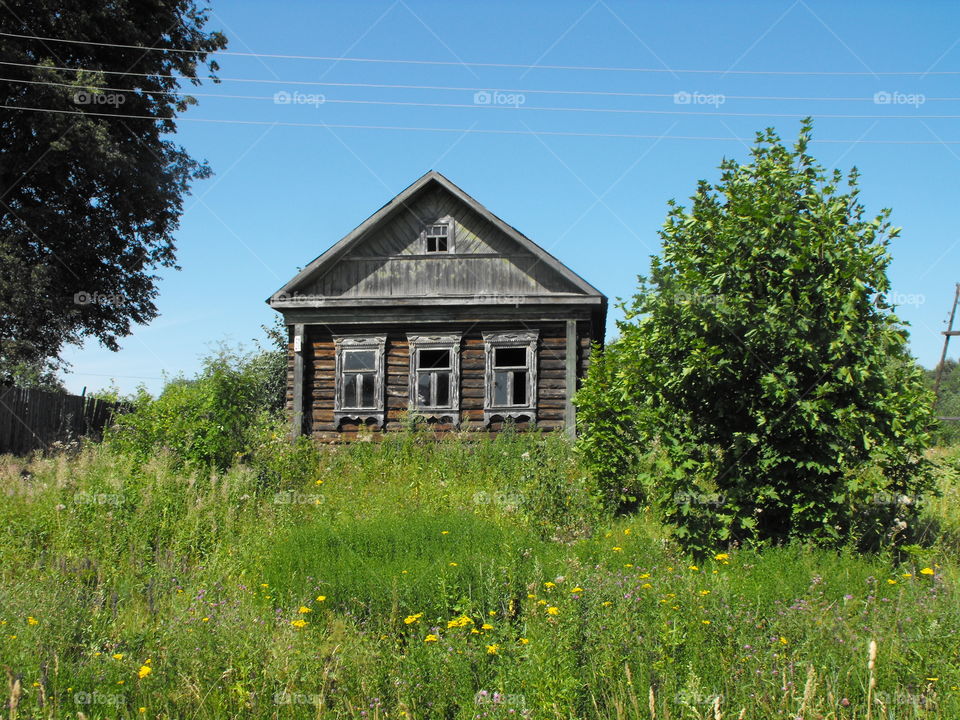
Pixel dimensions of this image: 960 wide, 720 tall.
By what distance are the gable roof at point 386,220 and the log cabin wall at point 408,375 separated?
0.99 m

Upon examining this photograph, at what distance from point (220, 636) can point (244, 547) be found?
262 centimetres

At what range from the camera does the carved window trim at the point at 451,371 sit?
16.5 m

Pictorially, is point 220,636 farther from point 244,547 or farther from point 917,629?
point 917,629

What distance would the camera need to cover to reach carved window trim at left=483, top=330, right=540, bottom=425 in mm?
16359

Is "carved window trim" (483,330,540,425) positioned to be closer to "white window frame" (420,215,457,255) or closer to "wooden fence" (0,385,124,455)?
"white window frame" (420,215,457,255)

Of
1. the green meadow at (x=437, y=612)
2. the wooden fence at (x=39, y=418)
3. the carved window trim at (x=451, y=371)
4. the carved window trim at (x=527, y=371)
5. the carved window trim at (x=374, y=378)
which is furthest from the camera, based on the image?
the carved window trim at (x=374, y=378)

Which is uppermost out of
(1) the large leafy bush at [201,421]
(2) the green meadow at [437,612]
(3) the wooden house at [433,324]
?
(3) the wooden house at [433,324]

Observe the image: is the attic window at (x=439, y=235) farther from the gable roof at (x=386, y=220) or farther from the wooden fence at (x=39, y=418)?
the wooden fence at (x=39, y=418)

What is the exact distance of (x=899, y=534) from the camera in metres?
7.00

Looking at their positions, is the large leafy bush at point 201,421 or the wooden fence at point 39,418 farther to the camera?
the wooden fence at point 39,418

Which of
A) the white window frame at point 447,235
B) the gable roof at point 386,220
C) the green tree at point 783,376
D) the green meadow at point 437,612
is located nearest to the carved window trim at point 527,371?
the gable roof at point 386,220

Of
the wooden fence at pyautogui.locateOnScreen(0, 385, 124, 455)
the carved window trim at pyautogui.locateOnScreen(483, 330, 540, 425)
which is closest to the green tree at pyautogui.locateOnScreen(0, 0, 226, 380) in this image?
the wooden fence at pyautogui.locateOnScreen(0, 385, 124, 455)

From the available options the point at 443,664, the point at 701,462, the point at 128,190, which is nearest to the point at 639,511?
the point at 701,462

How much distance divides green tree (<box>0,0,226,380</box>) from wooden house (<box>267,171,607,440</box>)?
23.9 feet
